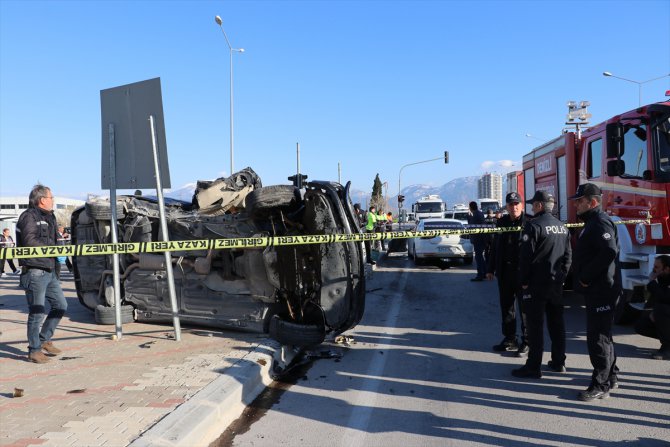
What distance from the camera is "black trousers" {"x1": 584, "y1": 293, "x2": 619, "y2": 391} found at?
451 centimetres

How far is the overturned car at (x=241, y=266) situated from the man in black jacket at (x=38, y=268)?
1489mm

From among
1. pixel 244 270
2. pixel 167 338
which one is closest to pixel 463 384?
pixel 244 270

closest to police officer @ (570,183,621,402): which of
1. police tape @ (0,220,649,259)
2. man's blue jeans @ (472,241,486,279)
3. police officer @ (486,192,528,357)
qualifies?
police officer @ (486,192,528,357)

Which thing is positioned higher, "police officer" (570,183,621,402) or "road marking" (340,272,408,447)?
"police officer" (570,183,621,402)

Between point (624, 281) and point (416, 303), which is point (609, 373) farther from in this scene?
point (416, 303)

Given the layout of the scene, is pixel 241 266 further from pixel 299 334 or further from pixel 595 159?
pixel 595 159

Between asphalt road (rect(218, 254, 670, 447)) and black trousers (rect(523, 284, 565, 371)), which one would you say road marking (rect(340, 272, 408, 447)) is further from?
black trousers (rect(523, 284, 565, 371))

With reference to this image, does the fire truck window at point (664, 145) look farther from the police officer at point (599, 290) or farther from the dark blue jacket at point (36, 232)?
the dark blue jacket at point (36, 232)

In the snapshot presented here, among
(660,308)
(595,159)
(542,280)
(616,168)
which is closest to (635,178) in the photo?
(616,168)

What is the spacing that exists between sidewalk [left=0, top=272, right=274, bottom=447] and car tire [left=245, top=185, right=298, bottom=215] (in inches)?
63.0

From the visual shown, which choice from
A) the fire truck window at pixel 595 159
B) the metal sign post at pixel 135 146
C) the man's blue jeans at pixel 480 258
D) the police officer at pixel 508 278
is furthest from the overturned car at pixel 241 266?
the man's blue jeans at pixel 480 258

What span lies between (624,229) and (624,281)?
80cm

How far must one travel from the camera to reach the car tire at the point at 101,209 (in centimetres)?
699

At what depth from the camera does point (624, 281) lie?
258 inches
